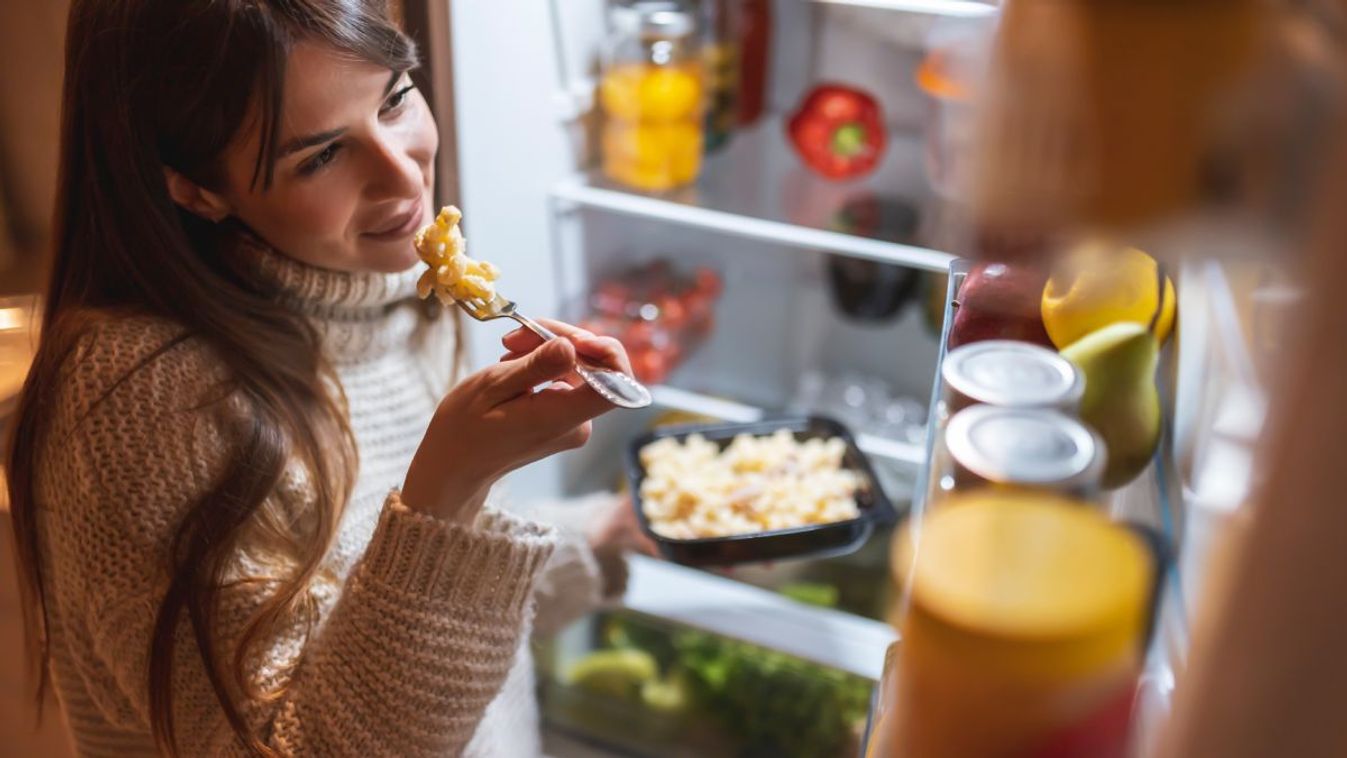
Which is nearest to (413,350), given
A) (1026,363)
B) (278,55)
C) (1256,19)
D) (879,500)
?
(278,55)

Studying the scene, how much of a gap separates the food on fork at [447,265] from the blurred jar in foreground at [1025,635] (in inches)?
22.6

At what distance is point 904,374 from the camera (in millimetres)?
1828

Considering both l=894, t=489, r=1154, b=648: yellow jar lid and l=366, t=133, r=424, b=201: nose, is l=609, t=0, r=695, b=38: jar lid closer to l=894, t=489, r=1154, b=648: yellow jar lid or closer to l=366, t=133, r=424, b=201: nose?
l=366, t=133, r=424, b=201: nose

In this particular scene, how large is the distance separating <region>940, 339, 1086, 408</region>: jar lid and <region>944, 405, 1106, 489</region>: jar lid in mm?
15

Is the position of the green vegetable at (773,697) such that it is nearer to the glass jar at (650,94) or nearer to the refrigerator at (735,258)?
the refrigerator at (735,258)

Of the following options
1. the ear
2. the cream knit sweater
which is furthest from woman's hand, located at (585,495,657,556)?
the ear

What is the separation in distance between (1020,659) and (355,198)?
69 centimetres

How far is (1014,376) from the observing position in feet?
1.92

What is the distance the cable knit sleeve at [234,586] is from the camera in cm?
82

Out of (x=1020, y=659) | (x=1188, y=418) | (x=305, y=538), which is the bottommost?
(x=305, y=538)

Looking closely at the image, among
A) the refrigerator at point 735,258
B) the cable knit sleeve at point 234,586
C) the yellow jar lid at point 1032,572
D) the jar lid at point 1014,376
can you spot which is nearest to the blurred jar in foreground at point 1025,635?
the yellow jar lid at point 1032,572

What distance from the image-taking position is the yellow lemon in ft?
2.08

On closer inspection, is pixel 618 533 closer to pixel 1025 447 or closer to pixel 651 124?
pixel 651 124

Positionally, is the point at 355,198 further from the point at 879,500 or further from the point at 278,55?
the point at 879,500
